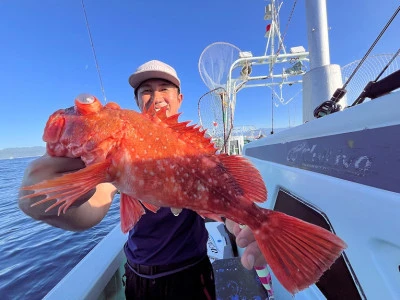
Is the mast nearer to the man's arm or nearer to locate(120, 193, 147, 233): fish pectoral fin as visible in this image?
locate(120, 193, 147, 233): fish pectoral fin

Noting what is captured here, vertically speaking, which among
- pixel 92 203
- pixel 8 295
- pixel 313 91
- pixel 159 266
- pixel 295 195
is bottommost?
pixel 8 295

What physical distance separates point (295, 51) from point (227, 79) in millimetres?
3321

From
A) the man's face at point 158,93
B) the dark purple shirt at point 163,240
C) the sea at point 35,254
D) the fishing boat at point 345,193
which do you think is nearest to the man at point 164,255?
the dark purple shirt at point 163,240

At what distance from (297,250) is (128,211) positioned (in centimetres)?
98

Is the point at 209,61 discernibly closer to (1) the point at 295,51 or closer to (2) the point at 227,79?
(2) the point at 227,79

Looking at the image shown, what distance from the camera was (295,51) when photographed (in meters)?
9.20

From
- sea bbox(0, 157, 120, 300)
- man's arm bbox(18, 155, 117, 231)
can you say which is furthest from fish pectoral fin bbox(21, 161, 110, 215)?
sea bbox(0, 157, 120, 300)

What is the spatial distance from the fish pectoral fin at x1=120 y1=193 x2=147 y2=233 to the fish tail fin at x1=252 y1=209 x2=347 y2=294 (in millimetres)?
723

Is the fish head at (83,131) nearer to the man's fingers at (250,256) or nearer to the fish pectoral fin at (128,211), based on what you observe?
the fish pectoral fin at (128,211)

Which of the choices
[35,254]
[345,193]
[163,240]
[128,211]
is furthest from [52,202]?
[35,254]

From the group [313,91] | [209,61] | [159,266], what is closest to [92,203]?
[159,266]

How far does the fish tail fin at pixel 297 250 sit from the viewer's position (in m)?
1.02

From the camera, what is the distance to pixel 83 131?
1.31 metres

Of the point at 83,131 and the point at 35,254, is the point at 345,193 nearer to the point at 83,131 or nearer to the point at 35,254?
the point at 83,131
